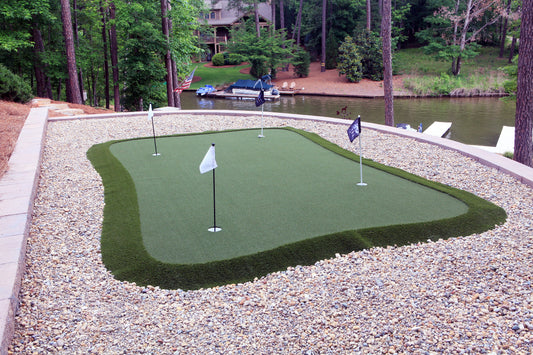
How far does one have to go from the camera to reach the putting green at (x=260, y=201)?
423cm

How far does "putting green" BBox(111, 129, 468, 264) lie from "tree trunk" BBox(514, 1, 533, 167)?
3.58m

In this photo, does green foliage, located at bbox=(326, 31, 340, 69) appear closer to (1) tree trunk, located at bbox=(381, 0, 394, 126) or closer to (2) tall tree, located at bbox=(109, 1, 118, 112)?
(2) tall tree, located at bbox=(109, 1, 118, 112)

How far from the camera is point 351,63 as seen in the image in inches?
1235

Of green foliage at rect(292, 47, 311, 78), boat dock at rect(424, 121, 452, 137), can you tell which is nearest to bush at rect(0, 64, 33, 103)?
boat dock at rect(424, 121, 452, 137)

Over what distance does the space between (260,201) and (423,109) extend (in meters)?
20.1

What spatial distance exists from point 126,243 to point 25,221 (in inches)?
46.8

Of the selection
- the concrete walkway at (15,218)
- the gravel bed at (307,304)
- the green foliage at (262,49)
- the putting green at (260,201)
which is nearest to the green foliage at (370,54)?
the green foliage at (262,49)

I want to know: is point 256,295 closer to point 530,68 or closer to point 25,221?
point 25,221

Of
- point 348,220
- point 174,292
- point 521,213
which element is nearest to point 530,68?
point 521,213

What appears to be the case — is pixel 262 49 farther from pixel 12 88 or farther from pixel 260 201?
pixel 260 201

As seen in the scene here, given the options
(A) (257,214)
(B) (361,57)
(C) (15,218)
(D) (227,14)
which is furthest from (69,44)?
(D) (227,14)

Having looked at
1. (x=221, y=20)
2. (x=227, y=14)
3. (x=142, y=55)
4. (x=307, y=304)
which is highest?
(x=227, y=14)

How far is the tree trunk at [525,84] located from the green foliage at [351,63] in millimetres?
24299

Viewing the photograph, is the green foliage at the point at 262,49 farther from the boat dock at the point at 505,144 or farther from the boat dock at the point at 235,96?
the boat dock at the point at 505,144
